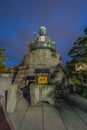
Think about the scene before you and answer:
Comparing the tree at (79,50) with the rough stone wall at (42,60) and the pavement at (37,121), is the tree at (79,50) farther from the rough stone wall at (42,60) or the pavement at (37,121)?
the pavement at (37,121)

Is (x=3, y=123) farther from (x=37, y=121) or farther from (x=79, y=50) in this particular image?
(x=79, y=50)

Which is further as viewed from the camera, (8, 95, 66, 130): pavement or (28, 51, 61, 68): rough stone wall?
(28, 51, 61, 68): rough stone wall

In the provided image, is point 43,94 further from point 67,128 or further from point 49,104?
point 67,128

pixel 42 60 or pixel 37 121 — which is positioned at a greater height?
pixel 42 60

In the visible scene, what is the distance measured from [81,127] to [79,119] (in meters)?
0.94

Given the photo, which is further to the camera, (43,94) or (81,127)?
(43,94)

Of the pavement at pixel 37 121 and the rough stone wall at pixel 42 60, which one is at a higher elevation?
the rough stone wall at pixel 42 60

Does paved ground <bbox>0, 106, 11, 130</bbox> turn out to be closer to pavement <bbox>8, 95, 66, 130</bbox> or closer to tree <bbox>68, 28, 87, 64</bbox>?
pavement <bbox>8, 95, 66, 130</bbox>

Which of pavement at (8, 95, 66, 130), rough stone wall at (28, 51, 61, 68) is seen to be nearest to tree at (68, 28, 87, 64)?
rough stone wall at (28, 51, 61, 68)

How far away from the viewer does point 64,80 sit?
687 inches

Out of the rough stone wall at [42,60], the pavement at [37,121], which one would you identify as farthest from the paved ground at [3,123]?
the rough stone wall at [42,60]

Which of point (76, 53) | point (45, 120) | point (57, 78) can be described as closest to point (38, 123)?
point (45, 120)

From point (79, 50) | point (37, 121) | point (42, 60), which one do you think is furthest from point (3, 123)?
point (79, 50)

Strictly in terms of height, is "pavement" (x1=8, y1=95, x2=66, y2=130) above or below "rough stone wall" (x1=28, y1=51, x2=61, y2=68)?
below
